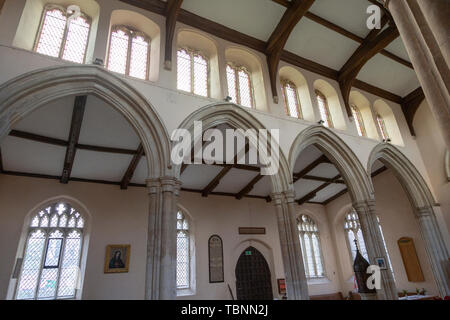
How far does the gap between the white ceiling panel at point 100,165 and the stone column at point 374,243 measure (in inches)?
260

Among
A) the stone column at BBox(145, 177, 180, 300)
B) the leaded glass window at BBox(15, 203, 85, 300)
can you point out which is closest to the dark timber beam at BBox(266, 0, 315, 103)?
the stone column at BBox(145, 177, 180, 300)

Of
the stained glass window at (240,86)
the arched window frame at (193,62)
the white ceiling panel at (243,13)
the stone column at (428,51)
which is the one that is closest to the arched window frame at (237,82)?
the stained glass window at (240,86)

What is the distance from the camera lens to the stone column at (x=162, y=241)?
4.62 m

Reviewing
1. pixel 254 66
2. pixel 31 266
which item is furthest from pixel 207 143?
pixel 31 266

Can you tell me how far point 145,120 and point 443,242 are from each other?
938 centimetres

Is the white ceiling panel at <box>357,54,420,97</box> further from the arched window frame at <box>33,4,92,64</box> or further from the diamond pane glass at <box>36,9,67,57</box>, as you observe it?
the diamond pane glass at <box>36,9,67,57</box>

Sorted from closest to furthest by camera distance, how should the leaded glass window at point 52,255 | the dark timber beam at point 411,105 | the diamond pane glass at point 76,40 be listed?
the diamond pane glass at point 76,40 → the leaded glass window at point 52,255 → the dark timber beam at point 411,105

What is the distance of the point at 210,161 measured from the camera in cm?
823

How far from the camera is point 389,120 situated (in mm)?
10336

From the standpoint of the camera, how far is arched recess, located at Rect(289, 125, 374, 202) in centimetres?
786

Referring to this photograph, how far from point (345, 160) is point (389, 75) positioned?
3969 mm

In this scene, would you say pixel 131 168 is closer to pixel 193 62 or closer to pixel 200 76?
pixel 200 76

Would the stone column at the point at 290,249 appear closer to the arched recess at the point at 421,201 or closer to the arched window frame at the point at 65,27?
the arched recess at the point at 421,201
